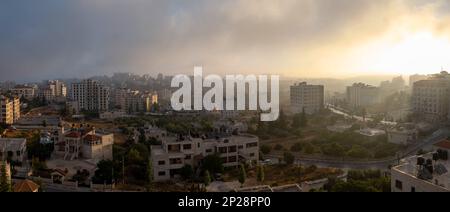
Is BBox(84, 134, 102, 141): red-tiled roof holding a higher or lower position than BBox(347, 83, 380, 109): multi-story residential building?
lower

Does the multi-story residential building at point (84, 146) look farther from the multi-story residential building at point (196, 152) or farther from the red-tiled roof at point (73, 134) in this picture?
the multi-story residential building at point (196, 152)

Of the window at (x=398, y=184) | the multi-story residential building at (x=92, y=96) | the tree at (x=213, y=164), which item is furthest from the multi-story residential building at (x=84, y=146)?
the multi-story residential building at (x=92, y=96)

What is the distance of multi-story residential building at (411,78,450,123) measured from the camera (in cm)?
1143

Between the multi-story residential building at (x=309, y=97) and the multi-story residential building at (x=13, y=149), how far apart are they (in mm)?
10739

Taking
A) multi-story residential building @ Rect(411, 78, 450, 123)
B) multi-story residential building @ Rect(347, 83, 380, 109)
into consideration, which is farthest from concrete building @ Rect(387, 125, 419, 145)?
multi-story residential building @ Rect(347, 83, 380, 109)

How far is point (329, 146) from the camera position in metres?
7.86

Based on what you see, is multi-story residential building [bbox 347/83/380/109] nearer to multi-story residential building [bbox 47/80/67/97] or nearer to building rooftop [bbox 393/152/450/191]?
building rooftop [bbox 393/152/450/191]

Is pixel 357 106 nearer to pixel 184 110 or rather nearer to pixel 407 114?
pixel 407 114

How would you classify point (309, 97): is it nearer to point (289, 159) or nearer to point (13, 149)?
point (289, 159)

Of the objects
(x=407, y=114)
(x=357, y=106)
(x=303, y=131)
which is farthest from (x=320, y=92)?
(x=303, y=131)

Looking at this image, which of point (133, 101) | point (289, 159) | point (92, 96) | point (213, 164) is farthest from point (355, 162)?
point (92, 96)

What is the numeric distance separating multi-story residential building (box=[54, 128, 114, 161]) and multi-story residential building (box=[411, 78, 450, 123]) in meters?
8.13

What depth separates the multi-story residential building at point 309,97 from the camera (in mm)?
16188
